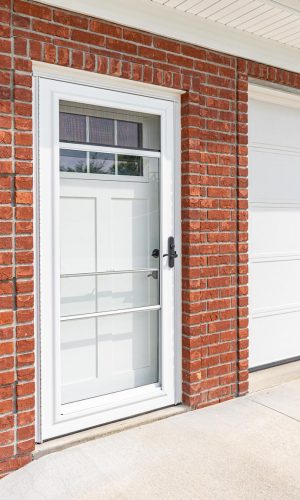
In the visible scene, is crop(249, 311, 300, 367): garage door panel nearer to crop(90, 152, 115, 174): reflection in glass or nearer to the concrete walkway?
the concrete walkway

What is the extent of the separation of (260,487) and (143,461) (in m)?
0.62

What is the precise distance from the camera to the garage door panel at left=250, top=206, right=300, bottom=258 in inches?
147

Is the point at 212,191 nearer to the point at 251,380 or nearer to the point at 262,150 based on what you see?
the point at 262,150

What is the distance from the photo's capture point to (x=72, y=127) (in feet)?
8.86

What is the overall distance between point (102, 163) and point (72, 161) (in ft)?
0.66

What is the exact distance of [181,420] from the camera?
2.90 meters

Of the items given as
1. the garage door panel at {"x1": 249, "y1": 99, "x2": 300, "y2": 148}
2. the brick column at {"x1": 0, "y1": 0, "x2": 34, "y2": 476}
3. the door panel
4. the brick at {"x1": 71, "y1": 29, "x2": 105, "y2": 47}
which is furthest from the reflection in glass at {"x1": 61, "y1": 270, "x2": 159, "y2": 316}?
the garage door panel at {"x1": 249, "y1": 99, "x2": 300, "y2": 148}

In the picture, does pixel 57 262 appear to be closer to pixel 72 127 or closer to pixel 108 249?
pixel 108 249

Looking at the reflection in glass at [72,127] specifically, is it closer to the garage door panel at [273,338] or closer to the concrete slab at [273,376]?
the garage door panel at [273,338]

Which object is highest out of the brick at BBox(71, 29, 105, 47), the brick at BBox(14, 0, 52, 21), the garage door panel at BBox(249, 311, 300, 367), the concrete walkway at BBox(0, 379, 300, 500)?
the brick at BBox(14, 0, 52, 21)

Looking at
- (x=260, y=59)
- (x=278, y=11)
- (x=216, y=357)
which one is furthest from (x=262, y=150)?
(x=216, y=357)

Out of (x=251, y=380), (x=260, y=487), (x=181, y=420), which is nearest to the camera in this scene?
(x=260, y=487)

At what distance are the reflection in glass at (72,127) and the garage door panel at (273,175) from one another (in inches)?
60.2

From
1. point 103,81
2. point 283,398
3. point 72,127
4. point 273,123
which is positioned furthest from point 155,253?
point 273,123
